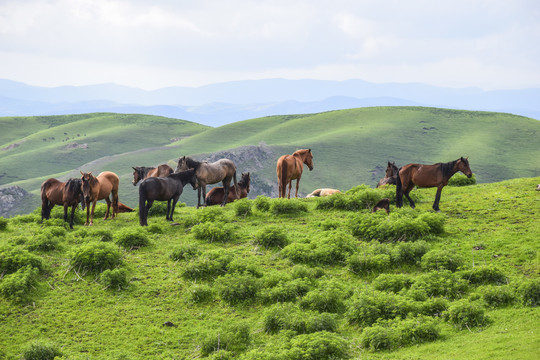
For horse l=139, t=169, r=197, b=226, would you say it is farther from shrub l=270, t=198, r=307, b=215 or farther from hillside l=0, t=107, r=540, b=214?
hillside l=0, t=107, r=540, b=214

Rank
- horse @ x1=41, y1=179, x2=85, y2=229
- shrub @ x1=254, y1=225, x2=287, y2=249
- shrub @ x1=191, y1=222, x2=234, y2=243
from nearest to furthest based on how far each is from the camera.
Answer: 1. shrub @ x1=254, y1=225, x2=287, y2=249
2. shrub @ x1=191, y1=222, x2=234, y2=243
3. horse @ x1=41, y1=179, x2=85, y2=229

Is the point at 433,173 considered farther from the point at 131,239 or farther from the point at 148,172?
the point at 148,172

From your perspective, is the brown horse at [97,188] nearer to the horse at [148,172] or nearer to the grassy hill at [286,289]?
the grassy hill at [286,289]

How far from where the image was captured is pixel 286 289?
457 inches

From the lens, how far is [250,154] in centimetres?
11419

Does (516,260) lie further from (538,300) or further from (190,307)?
(190,307)

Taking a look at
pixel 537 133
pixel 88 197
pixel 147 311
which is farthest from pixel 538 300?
pixel 537 133

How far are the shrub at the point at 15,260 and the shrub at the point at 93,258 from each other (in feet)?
3.17

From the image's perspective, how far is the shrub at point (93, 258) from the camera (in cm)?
1348

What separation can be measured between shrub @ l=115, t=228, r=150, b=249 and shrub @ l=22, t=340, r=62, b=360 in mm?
6295

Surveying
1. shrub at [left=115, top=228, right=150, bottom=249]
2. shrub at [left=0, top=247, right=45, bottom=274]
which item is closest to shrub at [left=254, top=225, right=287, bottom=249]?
shrub at [left=115, top=228, right=150, bottom=249]

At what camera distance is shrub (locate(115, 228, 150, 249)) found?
15.7 meters

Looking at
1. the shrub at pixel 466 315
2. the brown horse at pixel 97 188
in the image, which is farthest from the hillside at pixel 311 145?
the shrub at pixel 466 315

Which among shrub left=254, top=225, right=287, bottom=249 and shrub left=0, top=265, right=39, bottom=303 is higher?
shrub left=254, top=225, right=287, bottom=249
